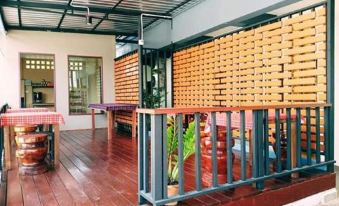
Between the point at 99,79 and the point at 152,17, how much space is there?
10.6 ft

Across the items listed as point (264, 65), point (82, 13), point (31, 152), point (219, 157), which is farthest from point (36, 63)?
point (219, 157)

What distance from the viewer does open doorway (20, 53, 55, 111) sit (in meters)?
11.3

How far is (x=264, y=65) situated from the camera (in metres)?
4.71

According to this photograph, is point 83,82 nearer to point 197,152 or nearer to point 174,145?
point 174,145

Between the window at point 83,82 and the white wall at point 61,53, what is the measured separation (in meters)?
0.25

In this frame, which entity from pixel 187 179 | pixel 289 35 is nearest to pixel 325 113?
pixel 289 35

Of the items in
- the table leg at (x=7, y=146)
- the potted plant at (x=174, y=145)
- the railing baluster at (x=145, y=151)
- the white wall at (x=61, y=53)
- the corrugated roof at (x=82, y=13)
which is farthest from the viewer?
the white wall at (x=61, y=53)

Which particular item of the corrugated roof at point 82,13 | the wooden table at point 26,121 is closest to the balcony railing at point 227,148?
the wooden table at point 26,121

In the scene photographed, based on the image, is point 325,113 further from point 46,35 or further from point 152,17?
point 46,35

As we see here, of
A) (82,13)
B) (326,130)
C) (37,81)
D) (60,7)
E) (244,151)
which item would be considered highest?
(82,13)

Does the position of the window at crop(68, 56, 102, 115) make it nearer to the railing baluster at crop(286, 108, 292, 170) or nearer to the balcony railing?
the balcony railing

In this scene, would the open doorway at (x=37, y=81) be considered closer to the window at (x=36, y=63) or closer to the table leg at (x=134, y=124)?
the window at (x=36, y=63)

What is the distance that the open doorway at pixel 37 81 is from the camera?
11.3 m

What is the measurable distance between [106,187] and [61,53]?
23.0 ft
